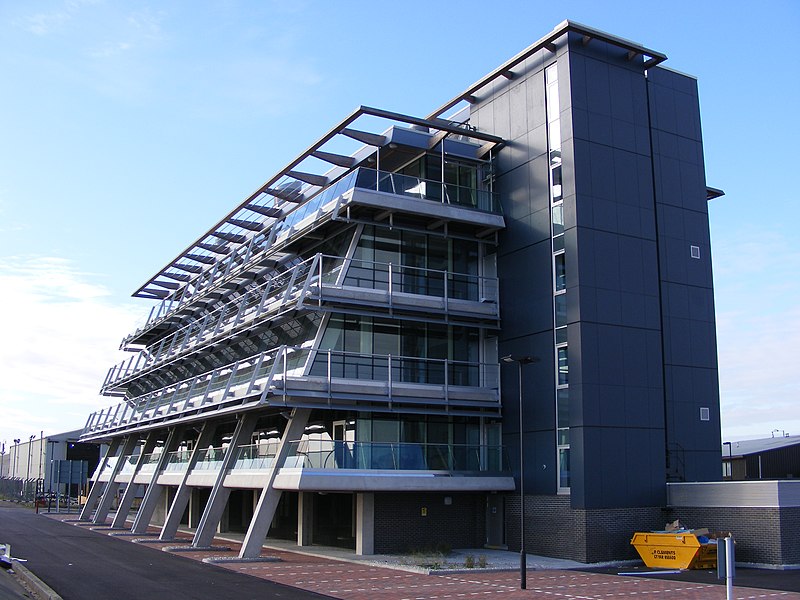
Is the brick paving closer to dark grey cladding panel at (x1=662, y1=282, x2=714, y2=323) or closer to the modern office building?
the modern office building

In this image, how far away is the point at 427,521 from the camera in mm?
32031

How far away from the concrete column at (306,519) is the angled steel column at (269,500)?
534 centimetres

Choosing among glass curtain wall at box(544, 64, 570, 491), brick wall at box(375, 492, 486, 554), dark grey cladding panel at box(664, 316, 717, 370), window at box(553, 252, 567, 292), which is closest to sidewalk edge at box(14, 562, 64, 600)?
brick wall at box(375, 492, 486, 554)

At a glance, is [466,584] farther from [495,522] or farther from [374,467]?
[495,522]

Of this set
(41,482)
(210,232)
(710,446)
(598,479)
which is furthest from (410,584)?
(41,482)

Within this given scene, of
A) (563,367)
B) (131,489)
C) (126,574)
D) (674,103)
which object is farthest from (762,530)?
(131,489)

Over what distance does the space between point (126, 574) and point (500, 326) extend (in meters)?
16.0

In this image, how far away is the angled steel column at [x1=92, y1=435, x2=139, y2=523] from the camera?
5300 cm

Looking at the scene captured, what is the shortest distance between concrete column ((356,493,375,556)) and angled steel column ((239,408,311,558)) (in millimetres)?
2878

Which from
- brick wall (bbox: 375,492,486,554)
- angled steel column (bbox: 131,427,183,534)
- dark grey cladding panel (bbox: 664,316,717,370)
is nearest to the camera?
brick wall (bbox: 375,492,486,554)

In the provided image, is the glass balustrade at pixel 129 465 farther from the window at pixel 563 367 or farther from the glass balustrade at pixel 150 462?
the window at pixel 563 367

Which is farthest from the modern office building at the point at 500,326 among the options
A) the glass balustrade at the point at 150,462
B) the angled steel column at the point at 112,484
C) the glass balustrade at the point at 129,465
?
the angled steel column at the point at 112,484

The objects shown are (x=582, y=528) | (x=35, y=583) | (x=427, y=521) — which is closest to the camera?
(x=35, y=583)

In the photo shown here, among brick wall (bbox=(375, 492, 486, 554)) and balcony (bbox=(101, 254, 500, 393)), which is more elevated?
balcony (bbox=(101, 254, 500, 393))
